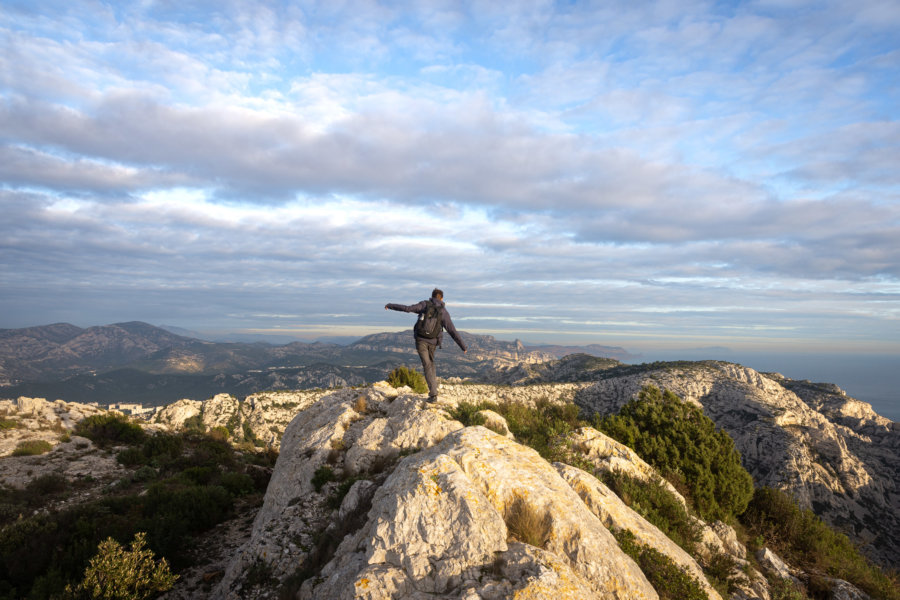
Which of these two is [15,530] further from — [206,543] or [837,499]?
[837,499]

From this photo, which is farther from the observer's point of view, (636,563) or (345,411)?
(345,411)

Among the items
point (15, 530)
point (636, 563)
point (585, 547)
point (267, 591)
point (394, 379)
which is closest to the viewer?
point (585, 547)

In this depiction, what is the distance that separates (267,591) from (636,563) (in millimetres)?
7627

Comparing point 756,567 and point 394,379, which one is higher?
point 394,379

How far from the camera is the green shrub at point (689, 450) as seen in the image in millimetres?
14258

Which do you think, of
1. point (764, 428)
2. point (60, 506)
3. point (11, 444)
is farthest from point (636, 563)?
point (764, 428)

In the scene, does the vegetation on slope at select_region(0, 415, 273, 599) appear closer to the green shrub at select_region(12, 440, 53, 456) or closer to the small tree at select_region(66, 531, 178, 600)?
the small tree at select_region(66, 531, 178, 600)

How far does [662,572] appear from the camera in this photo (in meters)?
7.54

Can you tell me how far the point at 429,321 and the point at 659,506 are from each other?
9022mm

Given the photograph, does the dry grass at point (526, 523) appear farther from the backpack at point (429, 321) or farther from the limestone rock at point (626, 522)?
the backpack at point (429, 321)

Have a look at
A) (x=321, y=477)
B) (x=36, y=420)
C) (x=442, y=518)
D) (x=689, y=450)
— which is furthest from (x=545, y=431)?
(x=36, y=420)

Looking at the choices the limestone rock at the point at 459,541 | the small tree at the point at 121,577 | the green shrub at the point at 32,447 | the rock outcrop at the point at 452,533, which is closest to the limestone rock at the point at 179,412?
the green shrub at the point at 32,447

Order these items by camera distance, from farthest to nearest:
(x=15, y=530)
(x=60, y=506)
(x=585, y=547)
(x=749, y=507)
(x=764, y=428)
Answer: (x=764, y=428) < (x=60, y=506) < (x=749, y=507) < (x=15, y=530) < (x=585, y=547)

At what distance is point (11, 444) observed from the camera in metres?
27.7
